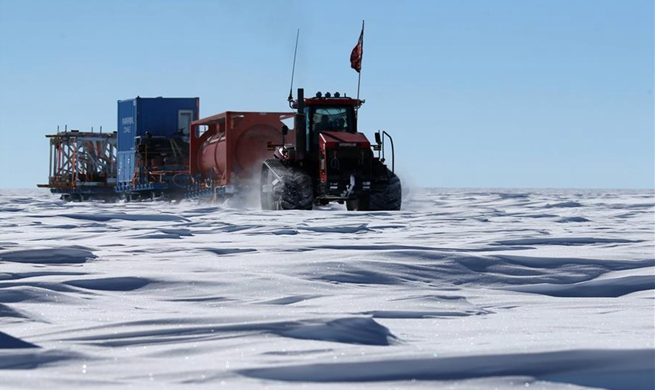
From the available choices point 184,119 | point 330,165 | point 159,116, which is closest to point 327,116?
point 330,165

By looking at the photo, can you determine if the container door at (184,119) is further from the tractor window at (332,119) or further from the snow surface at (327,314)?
the snow surface at (327,314)

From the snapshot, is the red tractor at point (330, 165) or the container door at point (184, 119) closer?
the red tractor at point (330, 165)

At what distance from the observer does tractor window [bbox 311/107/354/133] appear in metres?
19.6

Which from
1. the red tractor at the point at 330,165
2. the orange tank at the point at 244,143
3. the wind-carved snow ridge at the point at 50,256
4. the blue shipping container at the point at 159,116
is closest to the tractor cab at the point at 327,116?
the red tractor at the point at 330,165

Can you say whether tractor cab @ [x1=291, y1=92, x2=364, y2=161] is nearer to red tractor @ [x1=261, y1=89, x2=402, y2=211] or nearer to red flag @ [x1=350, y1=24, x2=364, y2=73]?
red tractor @ [x1=261, y1=89, x2=402, y2=211]

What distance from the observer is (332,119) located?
19.7 metres

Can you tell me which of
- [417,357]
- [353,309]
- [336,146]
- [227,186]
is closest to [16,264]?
[353,309]

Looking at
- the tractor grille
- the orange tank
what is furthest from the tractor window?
the orange tank

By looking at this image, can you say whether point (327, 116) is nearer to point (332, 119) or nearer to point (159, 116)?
point (332, 119)

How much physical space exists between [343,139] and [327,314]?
1434 centimetres

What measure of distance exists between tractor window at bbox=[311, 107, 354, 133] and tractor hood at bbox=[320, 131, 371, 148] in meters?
0.13

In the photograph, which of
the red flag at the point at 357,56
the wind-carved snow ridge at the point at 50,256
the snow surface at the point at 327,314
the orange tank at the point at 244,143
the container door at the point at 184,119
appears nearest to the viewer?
the snow surface at the point at 327,314

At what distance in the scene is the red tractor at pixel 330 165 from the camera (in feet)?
63.4

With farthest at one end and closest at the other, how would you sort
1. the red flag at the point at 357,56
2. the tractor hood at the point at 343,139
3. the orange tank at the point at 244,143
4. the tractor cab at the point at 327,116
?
1. the orange tank at the point at 244,143
2. the red flag at the point at 357,56
3. the tractor cab at the point at 327,116
4. the tractor hood at the point at 343,139
